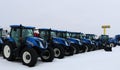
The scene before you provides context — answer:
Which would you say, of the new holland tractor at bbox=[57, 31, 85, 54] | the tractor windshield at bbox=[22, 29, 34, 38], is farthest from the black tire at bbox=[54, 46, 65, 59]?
the new holland tractor at bbox=[57, 31, 85, 54]

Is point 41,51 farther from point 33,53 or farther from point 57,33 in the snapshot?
point 57,33

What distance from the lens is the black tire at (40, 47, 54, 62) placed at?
36.5ft

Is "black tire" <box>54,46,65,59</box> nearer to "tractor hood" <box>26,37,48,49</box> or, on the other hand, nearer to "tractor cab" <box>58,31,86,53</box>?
"tractor hood" <box>26,37,48,49</box>

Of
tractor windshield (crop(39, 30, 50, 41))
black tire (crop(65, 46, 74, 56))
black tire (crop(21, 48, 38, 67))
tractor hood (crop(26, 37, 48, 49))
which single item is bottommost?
black tire (crop(65, 46, 74, 56))

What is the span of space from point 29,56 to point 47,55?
1701mm

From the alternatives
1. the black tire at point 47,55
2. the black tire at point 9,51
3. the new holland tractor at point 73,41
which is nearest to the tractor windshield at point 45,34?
the black tire at point 47,55

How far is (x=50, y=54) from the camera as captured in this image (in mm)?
11180

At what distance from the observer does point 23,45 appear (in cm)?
A: 1059

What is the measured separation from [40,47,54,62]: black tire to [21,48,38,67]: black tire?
117 centimetres

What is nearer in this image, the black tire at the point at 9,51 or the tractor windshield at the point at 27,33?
the black tire at the point at 9,51

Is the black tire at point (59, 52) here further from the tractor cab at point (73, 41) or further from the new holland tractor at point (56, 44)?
the tractor cab at point (73, 41)

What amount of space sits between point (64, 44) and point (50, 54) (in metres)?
3.15

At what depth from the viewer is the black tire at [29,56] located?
962 centimetres

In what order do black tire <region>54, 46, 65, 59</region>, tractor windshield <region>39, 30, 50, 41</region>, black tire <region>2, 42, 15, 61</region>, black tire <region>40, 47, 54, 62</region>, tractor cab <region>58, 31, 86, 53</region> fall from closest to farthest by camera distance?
black tire <region>2, 42, 15, 61</region> → black tire <region>40, 47, 54, 62</region> → black tire <region>54, 46, 65, 59</region> → tractor windshield <region>39, 30, 50, 41</region> → tractor cab <region>58, 31, 86, 53</region>
